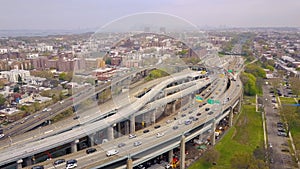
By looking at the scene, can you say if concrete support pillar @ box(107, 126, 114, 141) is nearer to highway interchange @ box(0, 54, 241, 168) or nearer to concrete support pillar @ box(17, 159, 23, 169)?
highway interchange @ box(0, 54, 241, 168)

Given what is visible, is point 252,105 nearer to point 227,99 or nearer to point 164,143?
point 227,99

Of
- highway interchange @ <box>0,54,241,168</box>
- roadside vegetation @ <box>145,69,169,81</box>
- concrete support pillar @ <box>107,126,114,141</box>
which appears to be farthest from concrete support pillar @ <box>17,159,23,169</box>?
roadside vegetation @ <box>145,69,169,81</box>

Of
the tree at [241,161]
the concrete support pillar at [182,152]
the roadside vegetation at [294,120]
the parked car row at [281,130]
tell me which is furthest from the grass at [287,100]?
the concrete support pillar at [182,152]

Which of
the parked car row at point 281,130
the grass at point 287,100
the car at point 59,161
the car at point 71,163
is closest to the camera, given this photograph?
the car at point 71,163

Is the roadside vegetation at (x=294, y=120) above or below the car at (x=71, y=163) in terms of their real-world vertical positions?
below

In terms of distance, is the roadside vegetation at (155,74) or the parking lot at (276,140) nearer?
the parking lot at (276,140)

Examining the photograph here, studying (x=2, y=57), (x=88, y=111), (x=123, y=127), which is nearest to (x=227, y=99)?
(x=123, y=127)

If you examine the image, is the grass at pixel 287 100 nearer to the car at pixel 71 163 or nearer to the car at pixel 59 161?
the car at pixel 71 163

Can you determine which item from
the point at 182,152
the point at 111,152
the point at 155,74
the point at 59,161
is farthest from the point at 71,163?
the point at 155,74

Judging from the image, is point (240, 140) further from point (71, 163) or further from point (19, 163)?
point (19, 163)
